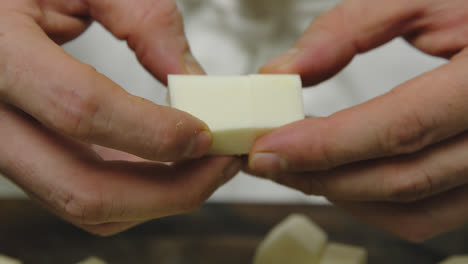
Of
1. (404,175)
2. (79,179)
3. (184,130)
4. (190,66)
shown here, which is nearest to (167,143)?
(184,130)

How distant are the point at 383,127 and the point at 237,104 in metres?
0.23

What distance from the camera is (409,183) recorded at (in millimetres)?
697

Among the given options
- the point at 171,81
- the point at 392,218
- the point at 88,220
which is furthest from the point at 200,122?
the point at 392,218

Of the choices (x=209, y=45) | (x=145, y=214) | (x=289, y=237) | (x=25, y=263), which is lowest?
(x=25, y=263)

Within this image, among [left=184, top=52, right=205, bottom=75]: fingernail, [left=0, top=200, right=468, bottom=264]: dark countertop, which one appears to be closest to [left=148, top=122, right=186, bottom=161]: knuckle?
[left=184, top=52, right=205, bottom=75]: fingernail

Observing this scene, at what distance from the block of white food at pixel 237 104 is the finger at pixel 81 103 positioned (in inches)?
3.9

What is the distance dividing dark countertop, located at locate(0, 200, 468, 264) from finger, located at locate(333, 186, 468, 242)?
29 centimetres

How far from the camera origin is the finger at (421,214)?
80 cm

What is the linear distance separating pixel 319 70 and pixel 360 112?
232mm

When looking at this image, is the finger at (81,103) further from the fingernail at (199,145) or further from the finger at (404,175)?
the finger at (404,175)

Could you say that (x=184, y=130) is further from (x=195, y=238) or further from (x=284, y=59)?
(x=195, y=238)

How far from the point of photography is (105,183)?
24.0 inches

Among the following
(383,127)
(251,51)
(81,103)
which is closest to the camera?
(81,103)

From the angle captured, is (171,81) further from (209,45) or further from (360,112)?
(209,45)
